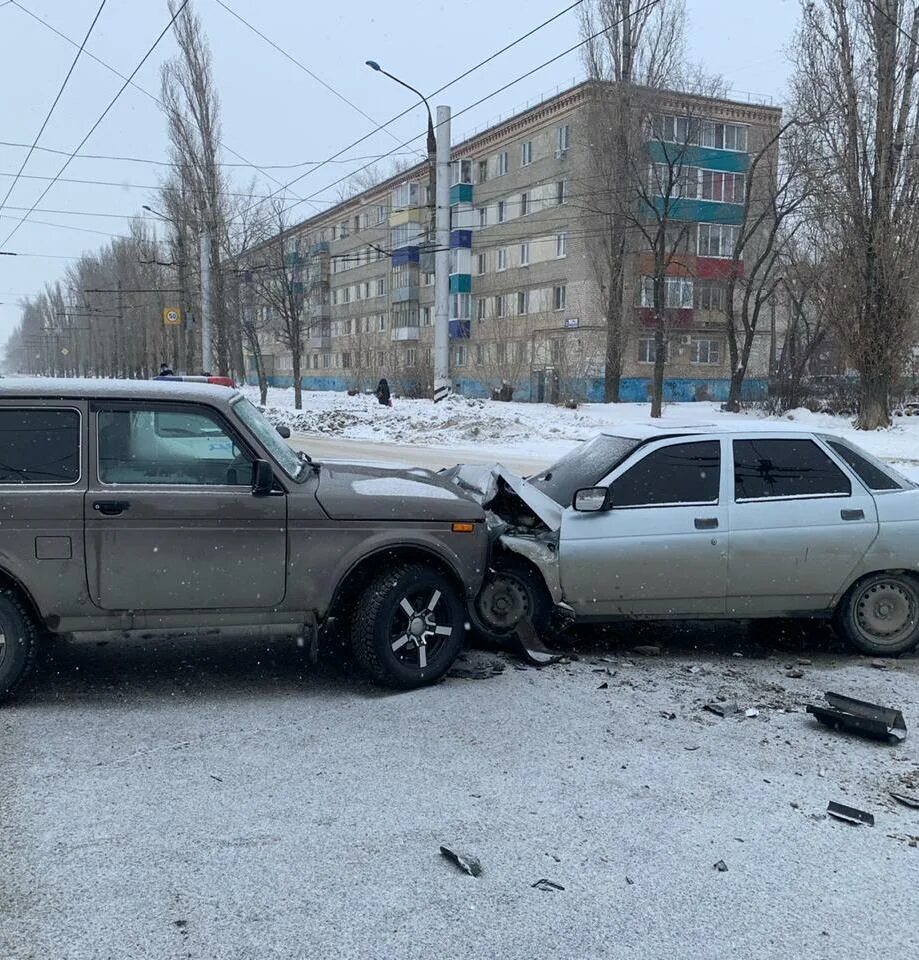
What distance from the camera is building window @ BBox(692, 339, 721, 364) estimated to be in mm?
44312

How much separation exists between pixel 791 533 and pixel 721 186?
4177 cm

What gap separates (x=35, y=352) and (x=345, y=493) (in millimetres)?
172287

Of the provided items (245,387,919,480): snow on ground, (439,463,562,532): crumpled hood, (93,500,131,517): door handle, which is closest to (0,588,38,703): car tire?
(93,500,131,517): door handle

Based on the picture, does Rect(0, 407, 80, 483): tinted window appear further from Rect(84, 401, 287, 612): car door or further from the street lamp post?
the street lamp post

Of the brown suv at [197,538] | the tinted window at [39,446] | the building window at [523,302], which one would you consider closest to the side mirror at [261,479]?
the brown suv at [197,538]

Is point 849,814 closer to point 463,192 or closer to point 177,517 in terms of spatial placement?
point 177,517

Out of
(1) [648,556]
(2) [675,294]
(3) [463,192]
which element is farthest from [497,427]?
(3) [463,192]

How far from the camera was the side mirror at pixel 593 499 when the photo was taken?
5.51 metres

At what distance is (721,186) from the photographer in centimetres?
4303

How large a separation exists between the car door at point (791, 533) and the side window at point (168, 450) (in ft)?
10.3

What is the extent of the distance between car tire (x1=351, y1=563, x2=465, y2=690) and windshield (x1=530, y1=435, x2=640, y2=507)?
1.33 m

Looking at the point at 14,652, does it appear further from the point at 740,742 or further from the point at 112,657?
the point at 740,742

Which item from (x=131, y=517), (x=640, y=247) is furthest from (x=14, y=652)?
(x=640, y=247)

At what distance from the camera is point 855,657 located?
5.75 meters
